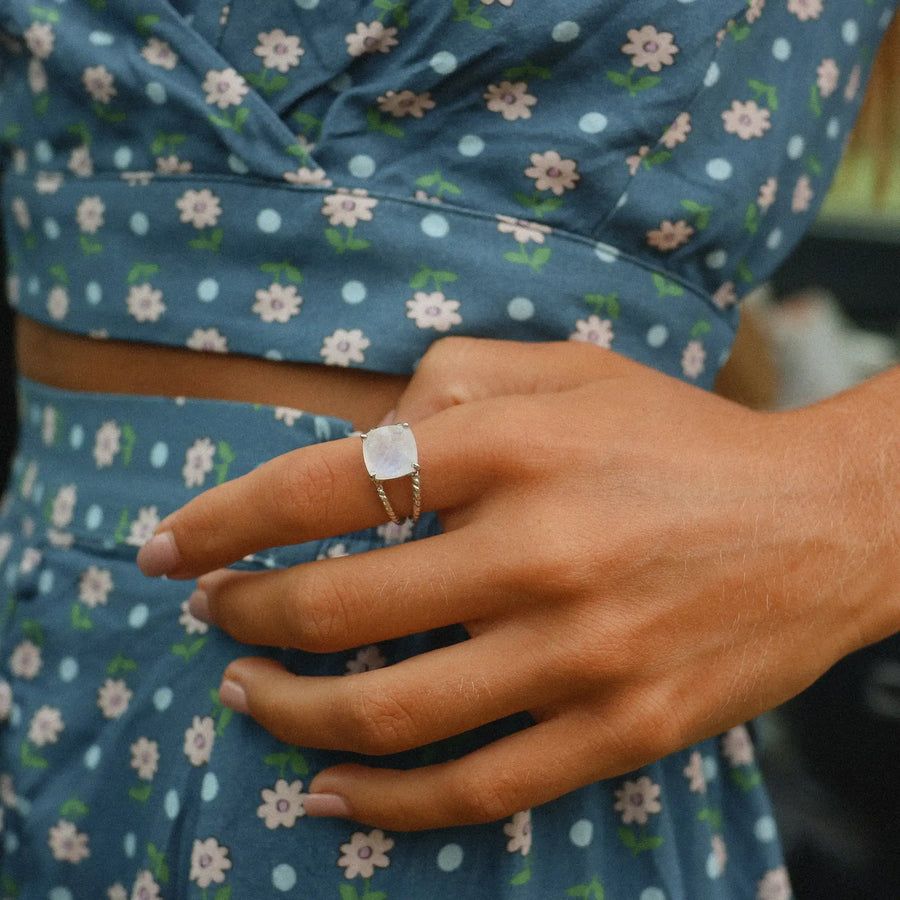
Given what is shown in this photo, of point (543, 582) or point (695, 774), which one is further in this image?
point (695, 774)

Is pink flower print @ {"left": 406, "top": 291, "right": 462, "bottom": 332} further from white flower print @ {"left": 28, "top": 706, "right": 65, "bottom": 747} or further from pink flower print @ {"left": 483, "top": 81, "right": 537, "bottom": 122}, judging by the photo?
white flower print @ {"left": 28, "top": 706, "right": 65, "bottom": 747}

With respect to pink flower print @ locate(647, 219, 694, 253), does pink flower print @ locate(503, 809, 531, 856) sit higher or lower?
lower

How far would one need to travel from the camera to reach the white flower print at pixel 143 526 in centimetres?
56

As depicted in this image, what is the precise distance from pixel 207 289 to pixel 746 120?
393 millimetres

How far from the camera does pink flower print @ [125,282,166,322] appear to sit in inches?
22.2

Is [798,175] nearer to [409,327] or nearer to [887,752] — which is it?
[409,327]

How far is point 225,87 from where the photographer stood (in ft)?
1.74

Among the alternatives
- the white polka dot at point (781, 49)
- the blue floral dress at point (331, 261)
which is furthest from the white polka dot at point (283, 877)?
the white polka dot at point (781, 49)

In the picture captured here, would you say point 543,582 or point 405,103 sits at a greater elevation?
point 405,103

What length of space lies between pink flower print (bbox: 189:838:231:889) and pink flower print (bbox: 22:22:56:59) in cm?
54

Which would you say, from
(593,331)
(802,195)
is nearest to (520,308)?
(593,331)

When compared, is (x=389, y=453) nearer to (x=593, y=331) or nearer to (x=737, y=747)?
(x=593, y=331)

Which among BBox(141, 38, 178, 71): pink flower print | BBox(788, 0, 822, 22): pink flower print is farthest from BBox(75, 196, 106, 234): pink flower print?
BBox(788, 0, 822, 22): pink flower print

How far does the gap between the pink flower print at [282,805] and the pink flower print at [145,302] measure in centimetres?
32
